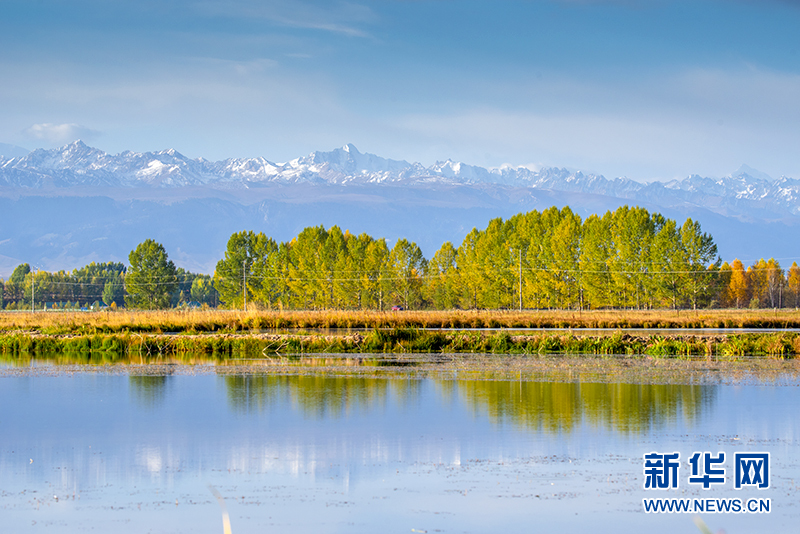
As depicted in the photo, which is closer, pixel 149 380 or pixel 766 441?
pixel 766 441

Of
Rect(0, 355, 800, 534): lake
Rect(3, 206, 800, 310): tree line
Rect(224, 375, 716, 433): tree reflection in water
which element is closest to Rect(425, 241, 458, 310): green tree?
Answer: Rect(3, 206, 800, 310): tree line

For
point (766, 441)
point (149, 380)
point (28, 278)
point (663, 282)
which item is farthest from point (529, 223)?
point (28, 278)

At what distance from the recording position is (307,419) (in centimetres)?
1555

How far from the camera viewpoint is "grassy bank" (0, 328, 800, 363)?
30.0m

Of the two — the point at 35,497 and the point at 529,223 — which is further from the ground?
the point at 529,223

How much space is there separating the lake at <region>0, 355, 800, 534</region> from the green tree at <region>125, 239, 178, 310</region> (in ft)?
298

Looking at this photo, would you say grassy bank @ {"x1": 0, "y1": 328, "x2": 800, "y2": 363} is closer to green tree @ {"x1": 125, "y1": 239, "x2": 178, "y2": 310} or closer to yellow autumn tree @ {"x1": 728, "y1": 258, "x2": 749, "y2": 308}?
green tree @ {"x1": 125, "y1": 239, "x2": 178, "y2": 310}

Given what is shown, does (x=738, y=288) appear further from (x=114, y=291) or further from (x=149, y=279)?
(x=114, y=291)

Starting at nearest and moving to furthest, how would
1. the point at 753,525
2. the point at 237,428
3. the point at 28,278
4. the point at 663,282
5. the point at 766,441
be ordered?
the point at 753,525
the point at 766,441
the point at 237,428
the point at 663,282
the point at 28,278

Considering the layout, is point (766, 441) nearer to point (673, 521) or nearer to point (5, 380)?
point (673, 521)

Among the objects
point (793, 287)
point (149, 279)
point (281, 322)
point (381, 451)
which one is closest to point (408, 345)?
point (281, 322)

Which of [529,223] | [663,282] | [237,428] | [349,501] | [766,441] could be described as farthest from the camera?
[529,223]

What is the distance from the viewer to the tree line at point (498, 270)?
80438 millimetres

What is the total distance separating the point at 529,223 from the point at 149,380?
242 feet
